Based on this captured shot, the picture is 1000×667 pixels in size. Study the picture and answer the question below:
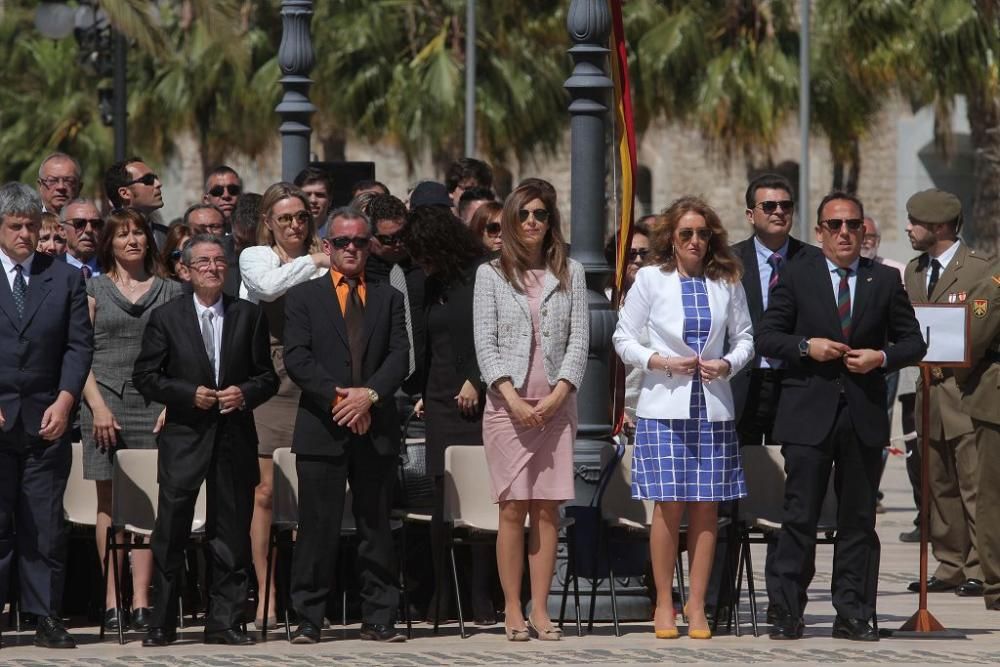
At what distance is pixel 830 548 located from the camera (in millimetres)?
14977

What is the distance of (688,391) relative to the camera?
34.3 ft

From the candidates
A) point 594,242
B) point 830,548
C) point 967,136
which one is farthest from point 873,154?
point 594,242

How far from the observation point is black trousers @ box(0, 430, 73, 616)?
1037 centimetres

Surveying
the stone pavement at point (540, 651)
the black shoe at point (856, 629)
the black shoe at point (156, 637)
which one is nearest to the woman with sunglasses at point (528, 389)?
the stone pavement at point (540, 651)

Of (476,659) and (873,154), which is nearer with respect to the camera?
(476,659)

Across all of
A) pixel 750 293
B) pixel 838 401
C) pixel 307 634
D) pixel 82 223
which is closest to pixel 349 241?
pixel 307 634

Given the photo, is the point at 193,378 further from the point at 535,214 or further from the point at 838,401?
the point at 838,401

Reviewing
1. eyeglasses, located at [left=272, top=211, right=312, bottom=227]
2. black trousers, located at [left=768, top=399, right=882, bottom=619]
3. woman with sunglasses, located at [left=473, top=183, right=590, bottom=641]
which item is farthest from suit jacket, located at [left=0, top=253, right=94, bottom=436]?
black trousers, located at [left=768, top=399, right=882, bottom=619]

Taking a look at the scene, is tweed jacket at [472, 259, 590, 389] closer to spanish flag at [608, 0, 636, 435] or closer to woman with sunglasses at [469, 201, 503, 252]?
spanish flag at [608, 0, 636, 435]

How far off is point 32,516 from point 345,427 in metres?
1.51

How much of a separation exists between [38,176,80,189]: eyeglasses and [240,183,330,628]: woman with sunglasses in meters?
1.79

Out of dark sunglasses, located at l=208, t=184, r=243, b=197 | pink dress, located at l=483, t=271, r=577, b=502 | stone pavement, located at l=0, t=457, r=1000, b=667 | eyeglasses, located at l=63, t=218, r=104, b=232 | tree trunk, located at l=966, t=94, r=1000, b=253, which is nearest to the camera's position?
stone pavement, located at l=0, t=457, r=1000, b=667

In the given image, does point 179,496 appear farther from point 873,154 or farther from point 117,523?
point 873,154

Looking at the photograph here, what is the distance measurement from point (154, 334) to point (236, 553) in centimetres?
109
